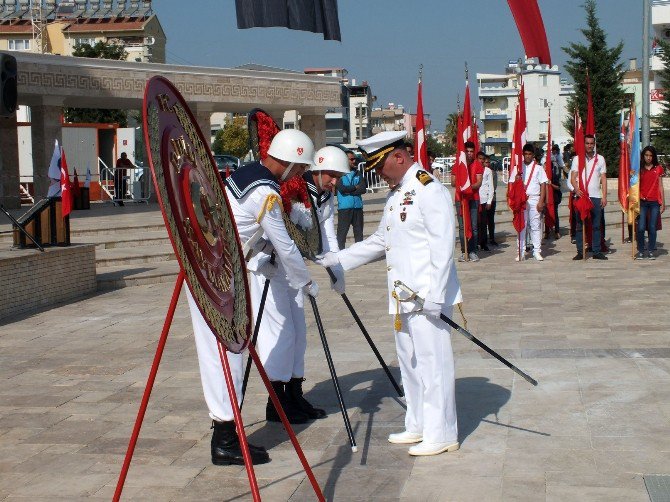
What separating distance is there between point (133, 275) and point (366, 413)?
830 cm

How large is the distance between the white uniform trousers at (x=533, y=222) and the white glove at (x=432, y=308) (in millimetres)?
10729

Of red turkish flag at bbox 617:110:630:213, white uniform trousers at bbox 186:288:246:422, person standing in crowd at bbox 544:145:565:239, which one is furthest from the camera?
person standing in crowd at bbox 544:145:565:239

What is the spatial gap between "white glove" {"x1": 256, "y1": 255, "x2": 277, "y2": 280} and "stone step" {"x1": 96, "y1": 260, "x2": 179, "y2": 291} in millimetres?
7936

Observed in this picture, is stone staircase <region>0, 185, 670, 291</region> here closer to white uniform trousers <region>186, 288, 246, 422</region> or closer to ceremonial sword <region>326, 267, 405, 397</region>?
ceremonial sword <region>326, 267, 405, 397</region>

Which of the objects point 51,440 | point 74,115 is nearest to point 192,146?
point 51,440

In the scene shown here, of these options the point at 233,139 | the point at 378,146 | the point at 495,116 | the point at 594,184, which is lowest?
the point at 594,184

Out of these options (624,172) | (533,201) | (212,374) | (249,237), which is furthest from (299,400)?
(624,172)

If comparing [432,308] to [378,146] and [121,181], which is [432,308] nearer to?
[378,146]

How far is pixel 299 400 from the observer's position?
264 inches

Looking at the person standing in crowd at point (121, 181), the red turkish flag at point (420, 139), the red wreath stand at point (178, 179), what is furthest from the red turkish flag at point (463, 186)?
the person standing in crowd at point (121, 181)

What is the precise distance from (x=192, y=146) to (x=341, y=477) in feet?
6.42

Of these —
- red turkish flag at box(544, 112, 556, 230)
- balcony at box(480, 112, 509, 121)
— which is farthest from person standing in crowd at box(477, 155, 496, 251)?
balcony at box(480, 112, 509, 121)

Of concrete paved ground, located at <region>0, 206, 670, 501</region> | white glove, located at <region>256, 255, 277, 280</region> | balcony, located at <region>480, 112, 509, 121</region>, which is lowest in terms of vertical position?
concrete paved ground, located at <region>0, 206, 670, 501</region>

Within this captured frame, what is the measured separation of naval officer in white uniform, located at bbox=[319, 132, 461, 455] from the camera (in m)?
5.75
